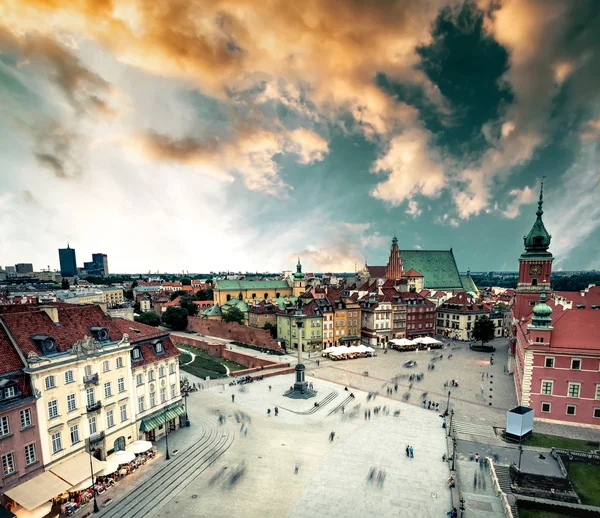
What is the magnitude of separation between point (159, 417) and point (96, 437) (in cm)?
702

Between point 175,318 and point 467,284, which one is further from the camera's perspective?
point 467,284

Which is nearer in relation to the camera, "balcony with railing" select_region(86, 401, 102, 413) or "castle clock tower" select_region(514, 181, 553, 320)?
"balcony with railing" select_region(86, 401, 102, 413)

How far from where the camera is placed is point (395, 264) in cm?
11556

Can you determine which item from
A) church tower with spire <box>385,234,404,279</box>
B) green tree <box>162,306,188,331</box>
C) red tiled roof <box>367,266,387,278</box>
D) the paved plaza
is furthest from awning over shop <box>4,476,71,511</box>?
red tiled roof <box>367,266,387,278</box>

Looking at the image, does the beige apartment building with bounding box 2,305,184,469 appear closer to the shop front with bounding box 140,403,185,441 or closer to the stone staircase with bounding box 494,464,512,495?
the shop front with bounding box 140,403,185,441

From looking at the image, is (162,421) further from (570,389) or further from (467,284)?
(467,284)

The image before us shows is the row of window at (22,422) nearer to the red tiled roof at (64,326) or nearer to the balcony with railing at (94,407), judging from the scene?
the red tiled roof at (64,326)

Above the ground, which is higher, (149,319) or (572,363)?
(572,363)

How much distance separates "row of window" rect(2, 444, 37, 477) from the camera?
848 inches

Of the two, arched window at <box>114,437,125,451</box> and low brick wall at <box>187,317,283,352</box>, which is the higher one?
arched window at <box>114,437,125,451</box>

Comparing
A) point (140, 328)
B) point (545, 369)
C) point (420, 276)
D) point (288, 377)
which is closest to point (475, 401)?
point (545, 369)

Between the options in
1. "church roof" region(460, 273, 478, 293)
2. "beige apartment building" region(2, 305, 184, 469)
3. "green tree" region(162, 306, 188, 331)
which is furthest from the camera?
"church roof" region(460, 273, 478, 293)

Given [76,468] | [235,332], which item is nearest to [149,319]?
[235,332]

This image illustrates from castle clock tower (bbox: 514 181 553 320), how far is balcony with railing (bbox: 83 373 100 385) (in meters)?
66.3
